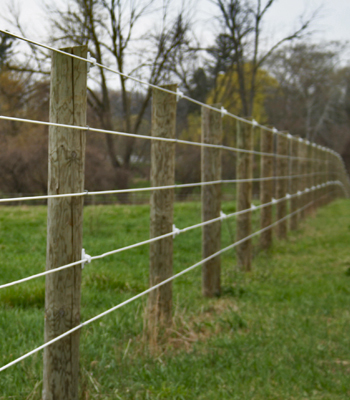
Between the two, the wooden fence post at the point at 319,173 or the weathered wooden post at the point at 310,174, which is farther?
the wooden fence post at the point at 319,173

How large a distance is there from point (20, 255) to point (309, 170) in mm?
9715

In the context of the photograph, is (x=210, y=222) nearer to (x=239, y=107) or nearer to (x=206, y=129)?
(x=206, y=129)

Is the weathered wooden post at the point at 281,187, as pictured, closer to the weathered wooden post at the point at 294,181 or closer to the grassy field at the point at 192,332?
the weathered wooden post at the point at 294,181

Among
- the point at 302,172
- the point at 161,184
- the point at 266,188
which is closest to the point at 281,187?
the point at 266,188

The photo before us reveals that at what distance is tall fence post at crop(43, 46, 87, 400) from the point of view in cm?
235

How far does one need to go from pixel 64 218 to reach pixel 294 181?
319 inches

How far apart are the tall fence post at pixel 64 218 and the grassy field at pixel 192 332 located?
0.22 metres

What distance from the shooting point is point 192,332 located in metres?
3.69

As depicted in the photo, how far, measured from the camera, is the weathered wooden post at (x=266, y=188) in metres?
7.41

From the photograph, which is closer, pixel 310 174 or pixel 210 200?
pixel 210 200

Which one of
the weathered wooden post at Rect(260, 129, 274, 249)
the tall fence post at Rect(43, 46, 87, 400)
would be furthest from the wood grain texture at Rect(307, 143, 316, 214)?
the tall fence post at Rect(43, 46, 87, 400)

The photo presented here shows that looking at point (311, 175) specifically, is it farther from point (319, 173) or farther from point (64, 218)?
point (64, 218)

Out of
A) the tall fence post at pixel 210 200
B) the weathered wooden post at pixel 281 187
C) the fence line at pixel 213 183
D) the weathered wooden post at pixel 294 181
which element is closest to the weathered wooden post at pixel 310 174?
the fence line at pixel 213 183

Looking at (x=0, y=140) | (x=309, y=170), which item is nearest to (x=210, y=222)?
(x=0, y=140)
